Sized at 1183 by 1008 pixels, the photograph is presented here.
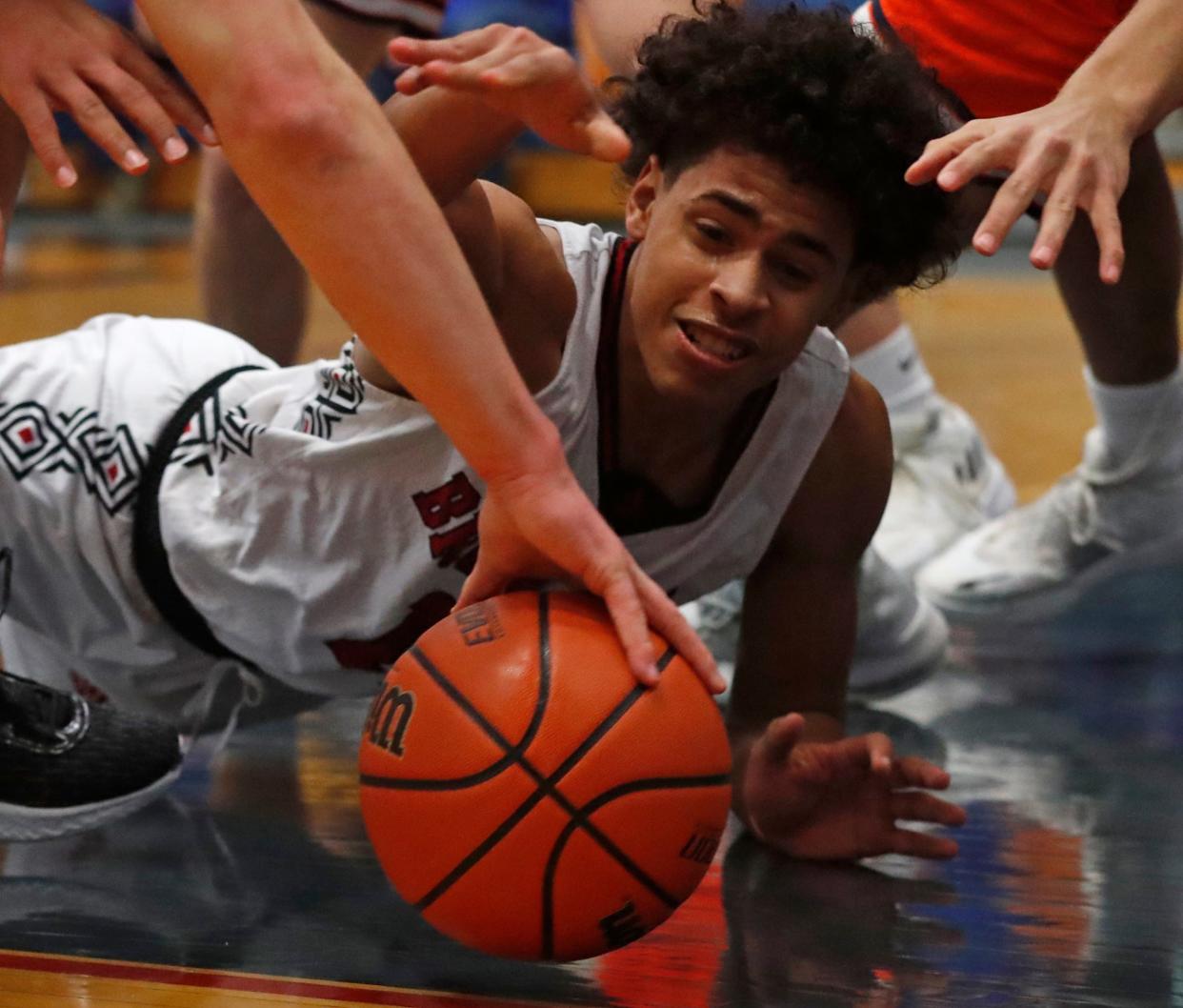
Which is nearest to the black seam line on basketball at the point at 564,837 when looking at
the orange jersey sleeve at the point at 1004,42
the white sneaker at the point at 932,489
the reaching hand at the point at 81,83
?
the reaching hand at the point at 81,83

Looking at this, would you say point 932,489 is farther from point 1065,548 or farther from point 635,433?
point 635,433

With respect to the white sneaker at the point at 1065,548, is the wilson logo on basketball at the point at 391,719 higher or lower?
higher

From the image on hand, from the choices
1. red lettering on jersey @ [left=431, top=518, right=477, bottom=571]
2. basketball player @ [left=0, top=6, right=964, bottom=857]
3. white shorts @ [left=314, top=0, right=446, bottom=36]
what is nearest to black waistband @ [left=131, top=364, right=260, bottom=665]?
basketball player @ [left=0, top=6, right=964, bottom=857]

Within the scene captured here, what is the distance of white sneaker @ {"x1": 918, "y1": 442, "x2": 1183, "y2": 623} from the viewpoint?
287 centimetres

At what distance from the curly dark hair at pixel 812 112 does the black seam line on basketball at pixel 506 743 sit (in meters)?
0.54

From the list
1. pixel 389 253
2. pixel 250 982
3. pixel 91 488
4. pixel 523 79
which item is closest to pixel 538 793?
pixel 250 982

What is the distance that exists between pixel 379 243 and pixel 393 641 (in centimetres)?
69

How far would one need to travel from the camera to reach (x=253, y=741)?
2.38 metres

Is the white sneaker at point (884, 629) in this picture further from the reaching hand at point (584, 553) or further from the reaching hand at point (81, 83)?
the reaching hand at point (81, 83)

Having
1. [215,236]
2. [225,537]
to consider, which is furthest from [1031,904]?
[215,236]

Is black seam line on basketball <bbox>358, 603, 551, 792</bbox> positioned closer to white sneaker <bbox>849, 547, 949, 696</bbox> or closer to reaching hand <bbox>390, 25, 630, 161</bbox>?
reaching hand <bbox>390, 25, 630, 161</bbox>

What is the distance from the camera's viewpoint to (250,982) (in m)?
1.57

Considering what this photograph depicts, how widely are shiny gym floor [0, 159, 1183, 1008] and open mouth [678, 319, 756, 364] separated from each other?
0.55 m

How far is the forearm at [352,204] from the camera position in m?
1.41
